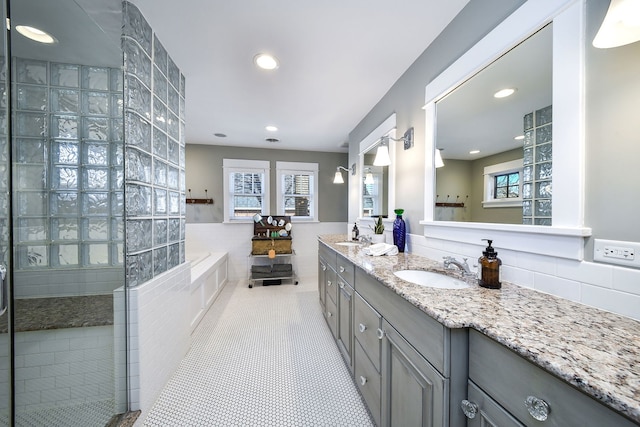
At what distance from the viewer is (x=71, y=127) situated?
1376 mm

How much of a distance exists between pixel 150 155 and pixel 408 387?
190cm

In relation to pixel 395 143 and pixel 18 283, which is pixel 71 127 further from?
pixel 395 143

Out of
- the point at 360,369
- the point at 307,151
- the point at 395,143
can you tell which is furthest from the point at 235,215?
the point at 360,369

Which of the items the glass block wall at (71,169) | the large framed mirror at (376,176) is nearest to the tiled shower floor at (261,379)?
the glass block wall at (71,169)

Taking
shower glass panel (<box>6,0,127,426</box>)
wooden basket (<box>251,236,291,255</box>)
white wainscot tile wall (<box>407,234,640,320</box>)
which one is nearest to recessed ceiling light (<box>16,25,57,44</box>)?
shower glass panel (<box>6,0,127,426</box>)

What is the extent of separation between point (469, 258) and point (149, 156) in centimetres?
208

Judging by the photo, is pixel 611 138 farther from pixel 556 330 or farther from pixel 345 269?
pixel 345 269

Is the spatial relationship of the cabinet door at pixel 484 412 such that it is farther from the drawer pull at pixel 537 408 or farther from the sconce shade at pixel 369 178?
the sconce shade at pixel 369 178

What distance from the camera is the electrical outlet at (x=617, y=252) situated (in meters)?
0.71

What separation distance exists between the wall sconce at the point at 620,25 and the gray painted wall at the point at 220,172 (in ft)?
12.7

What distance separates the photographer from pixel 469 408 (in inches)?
26.8

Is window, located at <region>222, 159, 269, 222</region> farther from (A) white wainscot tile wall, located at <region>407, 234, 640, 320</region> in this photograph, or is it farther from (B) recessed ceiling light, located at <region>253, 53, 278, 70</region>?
(A) white wainscot tile wall, located at <region>407, 234, 640, 320</region>

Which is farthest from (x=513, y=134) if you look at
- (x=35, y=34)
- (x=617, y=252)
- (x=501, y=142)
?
(x=35, y=34)

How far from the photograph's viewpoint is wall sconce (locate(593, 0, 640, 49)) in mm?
637
